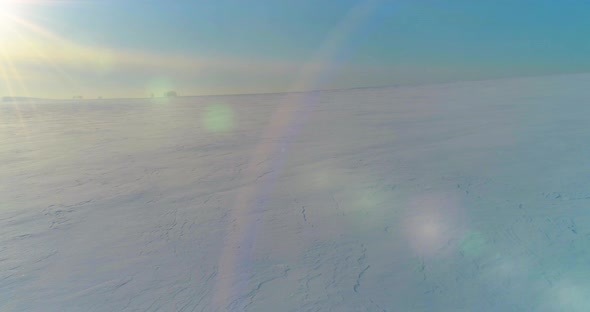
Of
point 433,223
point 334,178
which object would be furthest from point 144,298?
point 334,178

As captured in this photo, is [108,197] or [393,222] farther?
[108,197]

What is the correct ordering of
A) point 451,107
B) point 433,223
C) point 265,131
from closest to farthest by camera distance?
point 433,223 < point 265,131 < point 451,107

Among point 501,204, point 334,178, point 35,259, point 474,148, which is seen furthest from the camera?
point 474,148

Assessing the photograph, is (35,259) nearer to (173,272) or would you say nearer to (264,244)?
(173,272)

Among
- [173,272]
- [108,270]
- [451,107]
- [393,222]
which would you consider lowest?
[451,107]

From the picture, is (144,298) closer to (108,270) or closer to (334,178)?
(108,270)

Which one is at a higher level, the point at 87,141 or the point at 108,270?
the point at 87,141

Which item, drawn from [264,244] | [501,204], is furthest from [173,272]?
[501,204]
